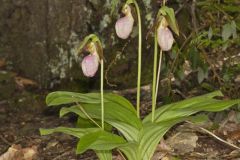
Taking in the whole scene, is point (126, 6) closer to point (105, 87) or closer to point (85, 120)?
point (85, 120)

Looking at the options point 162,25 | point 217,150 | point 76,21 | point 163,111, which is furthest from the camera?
point 76,21

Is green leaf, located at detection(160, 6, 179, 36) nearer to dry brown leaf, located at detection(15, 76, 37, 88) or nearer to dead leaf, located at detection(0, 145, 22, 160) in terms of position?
dead leaf, located at detection(0, 145, 22, 160)

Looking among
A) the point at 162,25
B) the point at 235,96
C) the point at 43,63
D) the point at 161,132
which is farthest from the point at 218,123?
the point at 43,63

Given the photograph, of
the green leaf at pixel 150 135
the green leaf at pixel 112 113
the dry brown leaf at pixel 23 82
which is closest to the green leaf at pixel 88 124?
the green leaf at pixel 112 113

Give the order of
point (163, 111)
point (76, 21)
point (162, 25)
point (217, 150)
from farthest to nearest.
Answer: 1. point (76, 21)
2. point (217, 150)
3. point (163, 111)
4. point (162, 25)

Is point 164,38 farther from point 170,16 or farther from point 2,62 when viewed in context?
point 2,62

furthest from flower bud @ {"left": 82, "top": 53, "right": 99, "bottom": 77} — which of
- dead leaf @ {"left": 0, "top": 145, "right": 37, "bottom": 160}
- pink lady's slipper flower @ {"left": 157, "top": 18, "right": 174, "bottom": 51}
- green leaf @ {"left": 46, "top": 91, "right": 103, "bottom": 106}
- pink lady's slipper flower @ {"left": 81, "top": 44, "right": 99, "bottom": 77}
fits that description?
dead leaf @ {"left": 0, "top": 145, "right": 37, "bottom": 160}

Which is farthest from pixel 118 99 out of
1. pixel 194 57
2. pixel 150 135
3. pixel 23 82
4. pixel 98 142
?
pixel 23 82
